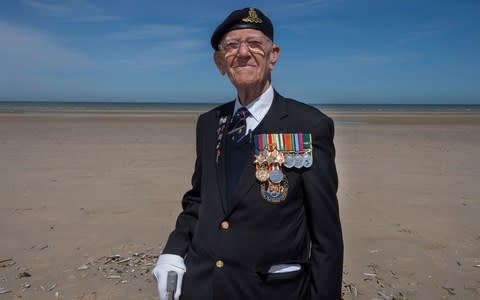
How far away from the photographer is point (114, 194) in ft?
24.6

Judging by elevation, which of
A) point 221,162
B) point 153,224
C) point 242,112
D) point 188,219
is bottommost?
point 153,224

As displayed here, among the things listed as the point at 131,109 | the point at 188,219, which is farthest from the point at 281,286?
the point at 131,109

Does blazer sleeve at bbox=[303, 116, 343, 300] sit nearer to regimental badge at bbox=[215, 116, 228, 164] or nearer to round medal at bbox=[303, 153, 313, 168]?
round medal at bbox=[303, 153, 313, 168]

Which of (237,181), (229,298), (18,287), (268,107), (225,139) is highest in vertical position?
(268,107)

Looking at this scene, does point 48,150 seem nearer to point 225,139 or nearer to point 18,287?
point 18,287

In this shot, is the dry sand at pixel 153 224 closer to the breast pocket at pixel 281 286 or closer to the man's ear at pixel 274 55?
the breast pocket at pixel 281 286

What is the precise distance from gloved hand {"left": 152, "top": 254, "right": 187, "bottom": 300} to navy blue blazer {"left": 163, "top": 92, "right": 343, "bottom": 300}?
10 centimetres

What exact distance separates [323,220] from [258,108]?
23.4 inches

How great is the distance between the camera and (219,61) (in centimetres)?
199

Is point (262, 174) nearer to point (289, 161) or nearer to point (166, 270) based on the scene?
point (289, 161)

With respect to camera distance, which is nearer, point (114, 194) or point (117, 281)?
point (117, 281)

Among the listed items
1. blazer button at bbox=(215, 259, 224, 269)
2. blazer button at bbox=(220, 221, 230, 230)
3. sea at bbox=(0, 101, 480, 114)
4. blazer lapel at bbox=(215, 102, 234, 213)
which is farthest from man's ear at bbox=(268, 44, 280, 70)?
sea at bbox=(0, 101, 480, 114)

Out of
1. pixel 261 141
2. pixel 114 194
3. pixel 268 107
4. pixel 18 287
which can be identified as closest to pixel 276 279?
pixel 261 141

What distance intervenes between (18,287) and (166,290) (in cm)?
295
